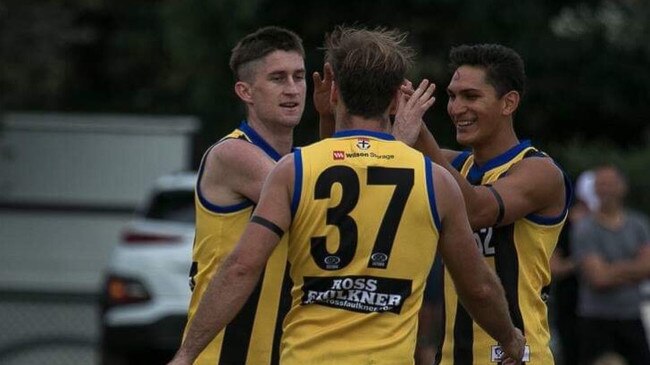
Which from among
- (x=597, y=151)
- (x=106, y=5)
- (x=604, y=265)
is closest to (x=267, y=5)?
(x=597, y=151)

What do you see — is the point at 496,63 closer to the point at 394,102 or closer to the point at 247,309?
the point at 394,102

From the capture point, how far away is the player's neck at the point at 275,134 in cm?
727

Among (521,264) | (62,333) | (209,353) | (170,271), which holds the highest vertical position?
(521,264)

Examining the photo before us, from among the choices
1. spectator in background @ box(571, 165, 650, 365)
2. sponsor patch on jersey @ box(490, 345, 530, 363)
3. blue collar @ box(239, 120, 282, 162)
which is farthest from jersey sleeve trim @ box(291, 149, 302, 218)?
spectator in background @ box(571, 165, 650, 365)

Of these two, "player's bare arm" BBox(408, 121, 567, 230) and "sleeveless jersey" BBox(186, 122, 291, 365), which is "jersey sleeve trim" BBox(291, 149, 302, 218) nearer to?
"player's bare arm" BBox(408, 121, 567, 230)

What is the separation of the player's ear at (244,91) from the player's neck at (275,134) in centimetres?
11

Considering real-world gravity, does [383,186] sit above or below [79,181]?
above

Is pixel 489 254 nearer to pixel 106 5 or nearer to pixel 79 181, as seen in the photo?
pixel 79 181

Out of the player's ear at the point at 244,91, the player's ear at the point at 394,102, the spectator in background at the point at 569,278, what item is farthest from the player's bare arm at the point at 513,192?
the spectator in background at the point at 569,278

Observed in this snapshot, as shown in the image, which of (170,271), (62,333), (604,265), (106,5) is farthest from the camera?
(106,5)

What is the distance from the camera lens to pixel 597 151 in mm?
17875

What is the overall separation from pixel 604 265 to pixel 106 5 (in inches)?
595

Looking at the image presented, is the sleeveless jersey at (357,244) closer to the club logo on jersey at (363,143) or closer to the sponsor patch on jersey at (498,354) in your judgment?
the club logo on jersey at (363,143)

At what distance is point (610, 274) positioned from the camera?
42.0ft
